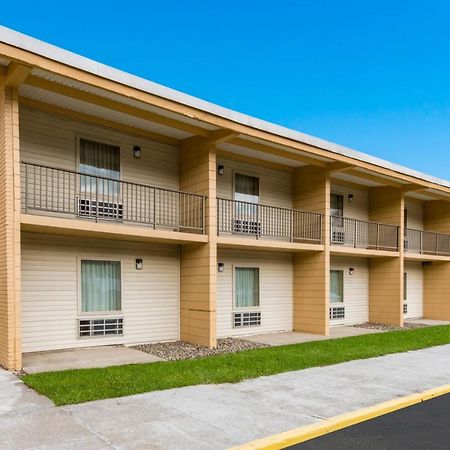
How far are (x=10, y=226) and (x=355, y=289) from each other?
1312cm

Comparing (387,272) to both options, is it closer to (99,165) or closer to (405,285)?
(405,285)

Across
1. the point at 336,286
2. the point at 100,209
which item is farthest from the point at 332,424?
the point at 336,286

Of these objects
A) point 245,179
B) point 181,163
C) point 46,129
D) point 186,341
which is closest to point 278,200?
point 245,179

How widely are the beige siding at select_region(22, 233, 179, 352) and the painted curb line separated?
6836 millimetres

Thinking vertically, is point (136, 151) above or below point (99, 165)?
above

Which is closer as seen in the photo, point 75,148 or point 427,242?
point 75,148

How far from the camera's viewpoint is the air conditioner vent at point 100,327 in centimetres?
1114

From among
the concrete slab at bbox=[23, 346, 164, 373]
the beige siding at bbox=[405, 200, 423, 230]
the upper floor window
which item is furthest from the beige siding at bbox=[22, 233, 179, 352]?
the beige siding at bbox=[405, 200, 423, 230]

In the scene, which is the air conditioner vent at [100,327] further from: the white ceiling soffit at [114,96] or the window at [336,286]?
the window at [336,286]

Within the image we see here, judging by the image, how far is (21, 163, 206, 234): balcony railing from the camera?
402 inches

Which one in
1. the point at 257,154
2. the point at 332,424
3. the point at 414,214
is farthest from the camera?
the point at 414,214

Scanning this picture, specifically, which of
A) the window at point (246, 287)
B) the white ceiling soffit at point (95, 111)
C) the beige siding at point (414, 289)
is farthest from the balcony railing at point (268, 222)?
the beige siding at point (414, 289)

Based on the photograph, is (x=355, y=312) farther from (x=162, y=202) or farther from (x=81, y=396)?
(x=81, y=396)

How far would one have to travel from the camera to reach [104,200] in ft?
37.5
